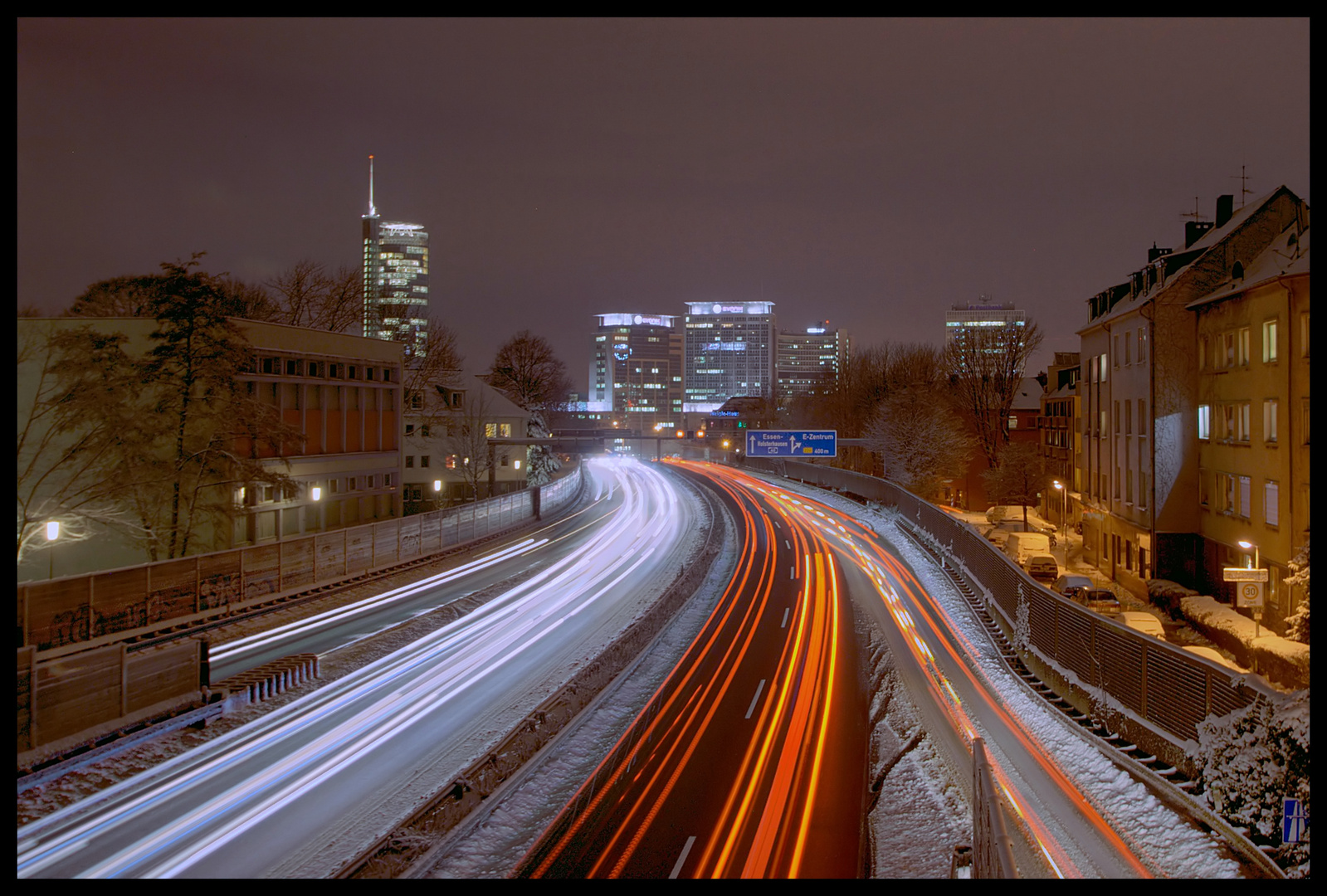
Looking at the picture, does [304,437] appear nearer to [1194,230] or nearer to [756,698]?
[756,698]

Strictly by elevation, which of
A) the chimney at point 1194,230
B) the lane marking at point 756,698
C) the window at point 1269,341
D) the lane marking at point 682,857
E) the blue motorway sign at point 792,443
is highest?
the chimney at point 1194,230

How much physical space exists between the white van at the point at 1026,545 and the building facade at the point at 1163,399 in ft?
8.70

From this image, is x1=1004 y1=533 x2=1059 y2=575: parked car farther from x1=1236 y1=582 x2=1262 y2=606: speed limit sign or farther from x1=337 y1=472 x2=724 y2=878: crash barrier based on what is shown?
x1=337 y1=472 x2=724 y2=878: crash barrier

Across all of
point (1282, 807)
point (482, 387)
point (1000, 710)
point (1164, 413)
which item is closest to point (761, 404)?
point (482, 387)

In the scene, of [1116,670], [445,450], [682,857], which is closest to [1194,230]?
[1116,670]

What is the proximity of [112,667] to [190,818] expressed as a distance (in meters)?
3.95

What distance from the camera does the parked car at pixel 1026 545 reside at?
33.2 m

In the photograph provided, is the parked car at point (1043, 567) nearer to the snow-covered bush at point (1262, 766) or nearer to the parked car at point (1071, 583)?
the parked car at point (1071, 583)

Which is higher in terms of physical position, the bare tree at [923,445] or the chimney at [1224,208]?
the chimney at [1224,208]

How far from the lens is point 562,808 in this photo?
9914mm

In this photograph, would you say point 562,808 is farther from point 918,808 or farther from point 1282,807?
point 1282,807

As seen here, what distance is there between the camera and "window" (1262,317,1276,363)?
20.4 meters

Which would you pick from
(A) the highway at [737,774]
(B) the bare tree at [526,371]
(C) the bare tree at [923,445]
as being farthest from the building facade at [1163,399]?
(B) the bare tree at [526,371]

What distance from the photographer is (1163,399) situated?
1065 inches
